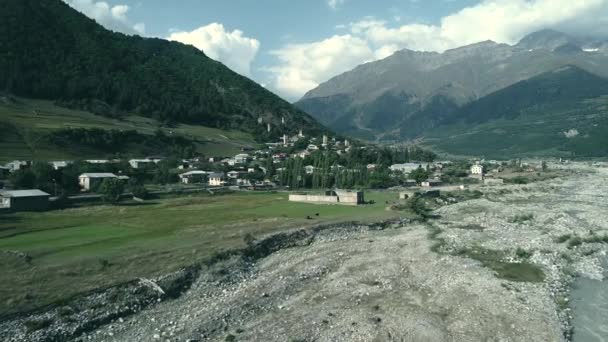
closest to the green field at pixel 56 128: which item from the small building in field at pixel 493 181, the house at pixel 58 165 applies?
the house at pixel 58 165

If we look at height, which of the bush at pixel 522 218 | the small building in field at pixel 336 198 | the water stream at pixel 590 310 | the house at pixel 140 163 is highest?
the house at pixel 140 163

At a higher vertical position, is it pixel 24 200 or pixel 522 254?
pixel 24 200

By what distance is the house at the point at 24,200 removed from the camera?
193 ft

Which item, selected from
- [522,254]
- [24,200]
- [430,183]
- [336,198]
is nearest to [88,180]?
→ [24,200]

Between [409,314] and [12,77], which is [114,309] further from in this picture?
[12,77]

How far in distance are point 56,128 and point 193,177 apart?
44153 mm

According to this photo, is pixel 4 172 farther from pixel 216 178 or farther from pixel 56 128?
pixel 56 128

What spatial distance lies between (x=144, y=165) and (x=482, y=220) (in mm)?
81448

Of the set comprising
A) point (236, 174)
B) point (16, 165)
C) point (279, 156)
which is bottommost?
point (236, 174)

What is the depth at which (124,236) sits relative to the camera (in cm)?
4650

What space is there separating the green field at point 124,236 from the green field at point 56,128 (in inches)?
2104

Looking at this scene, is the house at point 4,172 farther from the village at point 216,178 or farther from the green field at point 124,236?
the green field at point 124,236

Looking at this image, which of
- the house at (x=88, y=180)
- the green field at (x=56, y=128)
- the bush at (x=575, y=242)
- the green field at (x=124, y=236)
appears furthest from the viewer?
the green field at (x=56, y=128)

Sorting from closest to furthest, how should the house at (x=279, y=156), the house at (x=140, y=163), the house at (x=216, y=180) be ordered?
1. the house at (x=216, y=180)
2. the house at (x=140, y=163)
3. the house at (x=279, y=156)
